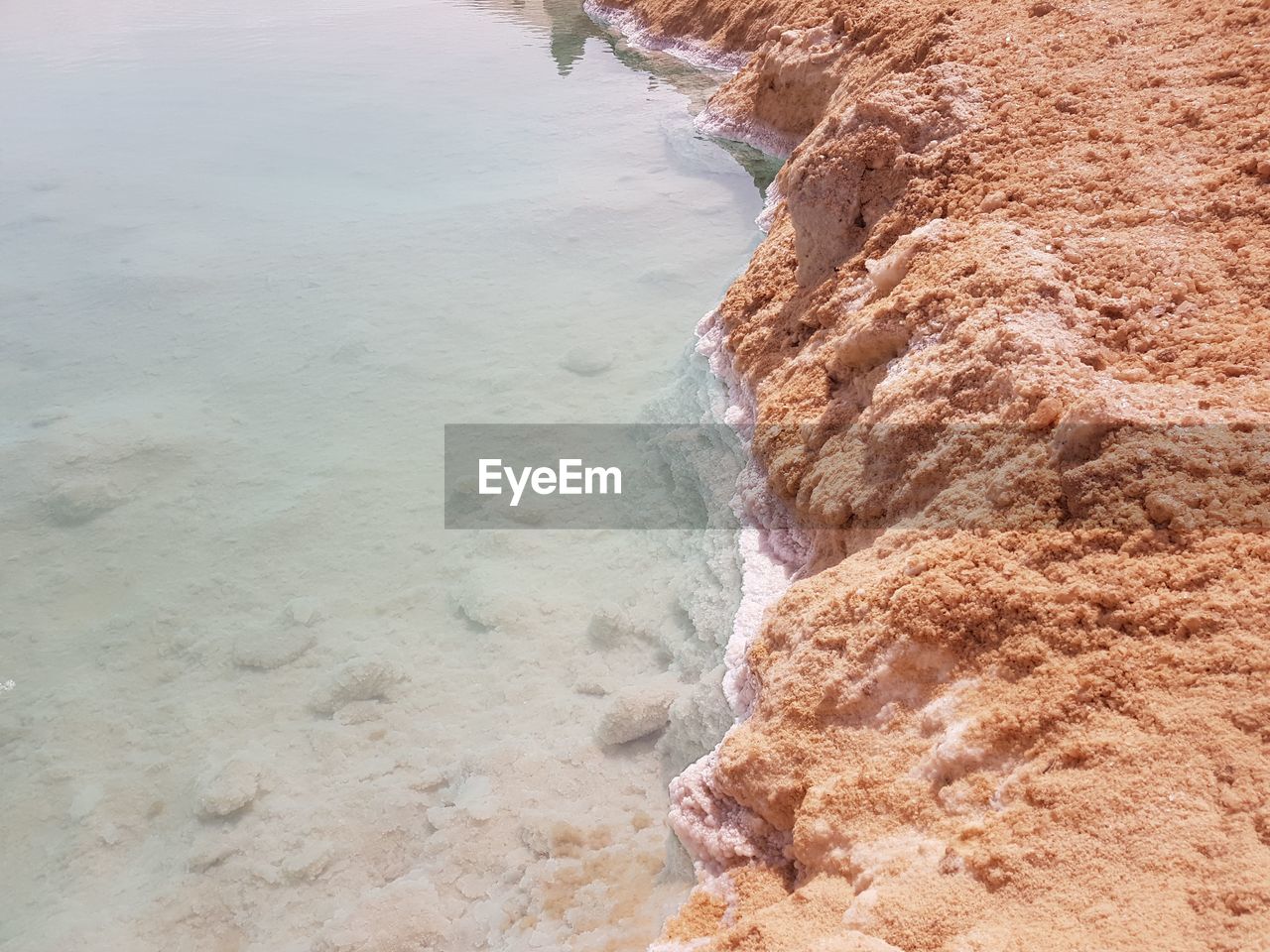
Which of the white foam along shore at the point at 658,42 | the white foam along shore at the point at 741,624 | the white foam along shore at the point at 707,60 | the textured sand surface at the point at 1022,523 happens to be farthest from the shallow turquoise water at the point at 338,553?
the white foam along shore at the point at 658,42

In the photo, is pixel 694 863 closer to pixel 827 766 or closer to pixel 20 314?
pixel 827 766

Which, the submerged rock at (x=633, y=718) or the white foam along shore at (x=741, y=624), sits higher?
the white foam along shore at (x=741, y=624)

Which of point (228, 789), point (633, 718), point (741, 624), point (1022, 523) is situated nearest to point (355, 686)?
point (228, 789)

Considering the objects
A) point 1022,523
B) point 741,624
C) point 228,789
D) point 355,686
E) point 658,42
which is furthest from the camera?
point 658,42

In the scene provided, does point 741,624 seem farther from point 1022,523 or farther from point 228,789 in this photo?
point 228,789

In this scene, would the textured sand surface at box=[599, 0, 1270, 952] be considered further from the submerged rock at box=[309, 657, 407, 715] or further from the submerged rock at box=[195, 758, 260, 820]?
the submerged rock at box=[195, 758, 260, 820]

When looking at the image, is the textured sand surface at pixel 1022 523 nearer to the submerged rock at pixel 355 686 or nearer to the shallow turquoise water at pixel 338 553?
the shallow turquoise water at pixel 338 553

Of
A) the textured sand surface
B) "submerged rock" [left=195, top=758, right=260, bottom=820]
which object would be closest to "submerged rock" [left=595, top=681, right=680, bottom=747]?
the textured sand surface
